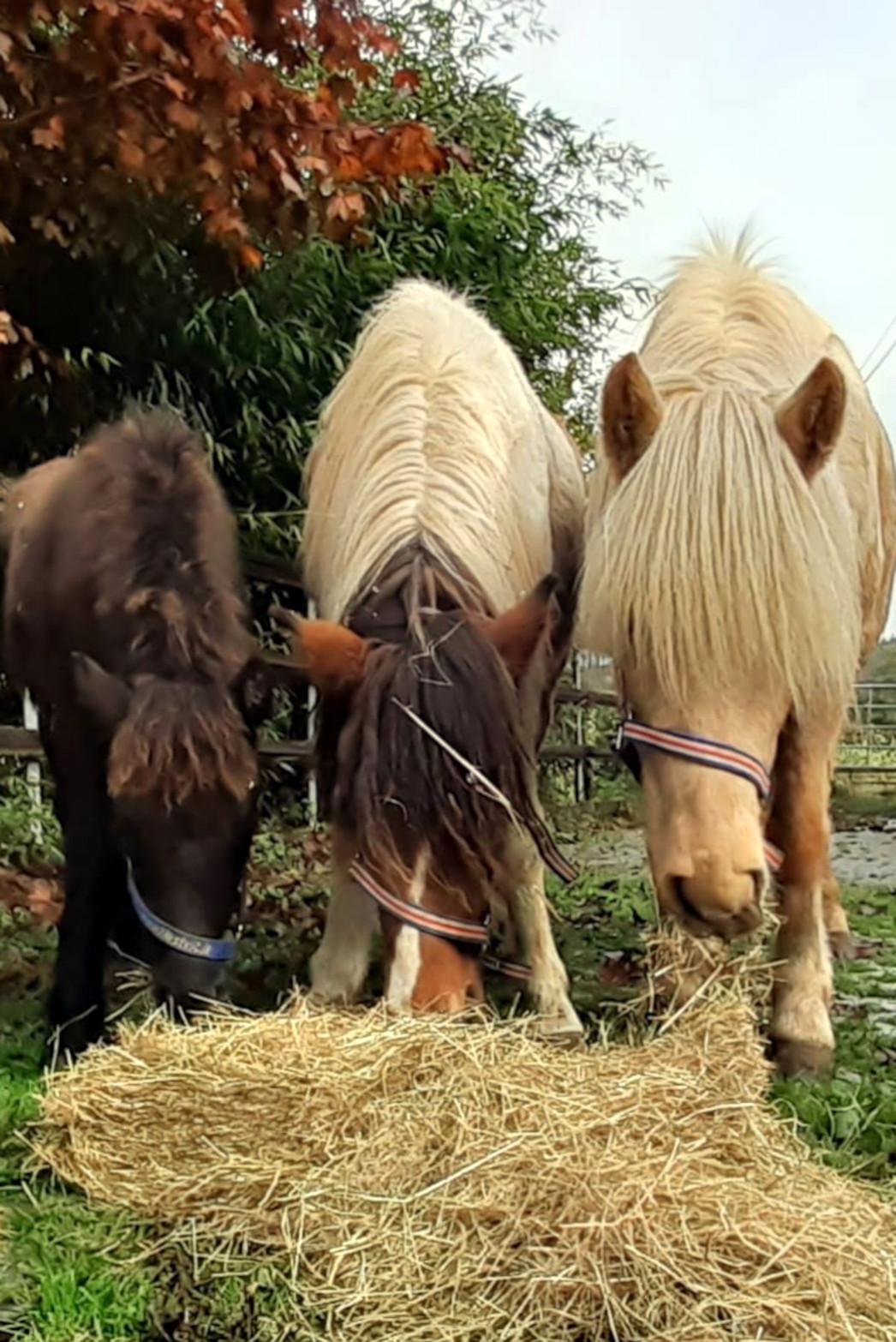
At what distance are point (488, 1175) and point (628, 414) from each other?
178 centimetres

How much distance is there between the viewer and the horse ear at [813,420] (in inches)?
121

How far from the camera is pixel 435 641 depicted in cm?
320

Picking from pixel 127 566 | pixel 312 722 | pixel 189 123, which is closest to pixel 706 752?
pixel 127 566

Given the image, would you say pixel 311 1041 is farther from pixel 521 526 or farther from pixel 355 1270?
pixel 521 526

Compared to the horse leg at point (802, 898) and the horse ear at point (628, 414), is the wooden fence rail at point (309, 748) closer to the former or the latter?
the horse leg at point (802, 898)

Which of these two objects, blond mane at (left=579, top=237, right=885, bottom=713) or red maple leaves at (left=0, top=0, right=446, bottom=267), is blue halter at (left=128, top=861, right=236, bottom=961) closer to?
blond mane at (left=579, top=237, right=885, bottom=713)

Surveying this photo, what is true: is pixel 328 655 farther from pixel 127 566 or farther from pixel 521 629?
pixel 127 566

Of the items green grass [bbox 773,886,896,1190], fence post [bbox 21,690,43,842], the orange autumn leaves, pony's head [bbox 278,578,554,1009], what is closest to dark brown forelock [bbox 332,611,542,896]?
pony's head [bbox 278,578,554,1009]

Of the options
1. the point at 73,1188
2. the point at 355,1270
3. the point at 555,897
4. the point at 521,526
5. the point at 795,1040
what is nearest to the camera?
the point at 355,1270

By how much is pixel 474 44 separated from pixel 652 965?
8.98m

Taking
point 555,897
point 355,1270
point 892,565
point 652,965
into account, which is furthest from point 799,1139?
point 555,897

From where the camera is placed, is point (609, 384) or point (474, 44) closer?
point (609, 384)

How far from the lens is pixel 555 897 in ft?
20.6

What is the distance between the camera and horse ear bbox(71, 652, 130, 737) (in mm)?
3270
